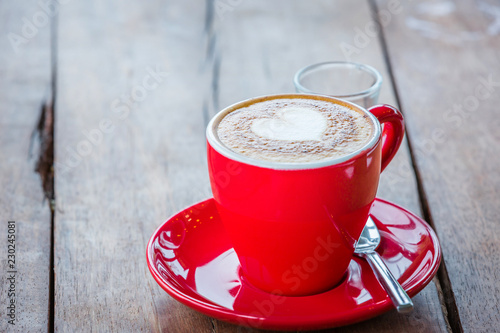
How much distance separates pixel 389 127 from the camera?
2.42 ft

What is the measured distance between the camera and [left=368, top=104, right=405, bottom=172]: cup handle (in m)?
0.71

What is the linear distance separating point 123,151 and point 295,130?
0.43 m

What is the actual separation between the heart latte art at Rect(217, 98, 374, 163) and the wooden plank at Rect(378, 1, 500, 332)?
206 millimetres

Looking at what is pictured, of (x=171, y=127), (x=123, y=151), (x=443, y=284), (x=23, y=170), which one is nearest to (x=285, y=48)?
(x=171, y=127)

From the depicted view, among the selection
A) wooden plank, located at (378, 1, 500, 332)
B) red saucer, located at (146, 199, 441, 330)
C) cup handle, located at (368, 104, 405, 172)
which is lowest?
wooden plank, located at (378, 1, 500, 332)

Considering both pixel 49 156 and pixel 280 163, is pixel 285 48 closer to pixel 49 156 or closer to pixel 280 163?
pixel 49 156

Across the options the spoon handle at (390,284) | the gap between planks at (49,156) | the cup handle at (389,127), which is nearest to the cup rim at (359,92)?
the cup handle at (389,127)

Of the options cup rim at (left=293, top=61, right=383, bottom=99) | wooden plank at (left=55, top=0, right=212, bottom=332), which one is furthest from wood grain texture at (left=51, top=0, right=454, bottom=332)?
cup rim at (left=293, top=61, right=383, bottom=99)

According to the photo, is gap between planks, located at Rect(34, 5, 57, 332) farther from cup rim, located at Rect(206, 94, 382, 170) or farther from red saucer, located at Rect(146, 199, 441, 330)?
cup rim, located at Rect(206, 94, 382, 170)

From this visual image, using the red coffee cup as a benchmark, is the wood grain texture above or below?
below

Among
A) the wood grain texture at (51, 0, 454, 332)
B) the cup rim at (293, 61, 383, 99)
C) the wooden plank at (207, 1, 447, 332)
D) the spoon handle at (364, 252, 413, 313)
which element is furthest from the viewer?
the wooden plank at (207, 1, 447, 332)

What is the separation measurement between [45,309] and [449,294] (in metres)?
0.43

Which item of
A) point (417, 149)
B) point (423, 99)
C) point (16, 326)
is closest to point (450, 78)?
point (423, 99)

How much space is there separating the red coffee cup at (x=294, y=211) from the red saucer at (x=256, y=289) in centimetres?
2
